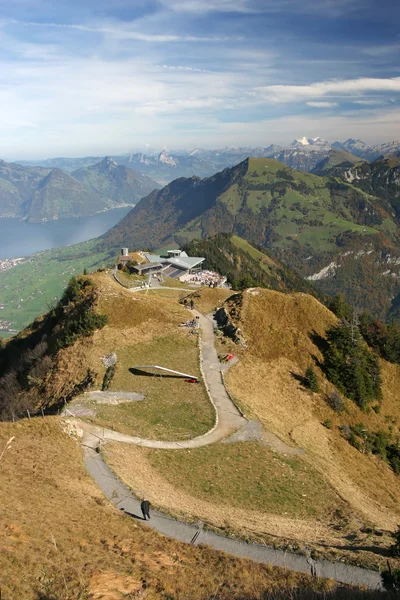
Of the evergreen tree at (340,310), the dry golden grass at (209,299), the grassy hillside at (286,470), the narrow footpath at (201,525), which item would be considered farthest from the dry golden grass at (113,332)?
the evergreen tree at (340,310)

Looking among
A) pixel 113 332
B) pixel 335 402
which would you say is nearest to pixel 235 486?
pixel 335 402

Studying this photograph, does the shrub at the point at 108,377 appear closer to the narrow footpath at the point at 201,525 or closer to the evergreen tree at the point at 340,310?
the narrow footpath at the point at 201,525

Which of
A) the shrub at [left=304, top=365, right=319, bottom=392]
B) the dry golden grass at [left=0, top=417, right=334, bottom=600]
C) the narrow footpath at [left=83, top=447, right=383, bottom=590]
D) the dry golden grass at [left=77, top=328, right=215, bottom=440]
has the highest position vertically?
the dry golden grass at [left=0, top=417, right=334, bottom=600]

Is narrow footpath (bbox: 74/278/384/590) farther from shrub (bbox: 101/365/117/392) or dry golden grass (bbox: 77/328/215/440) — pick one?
shrub (bbox: 101/365/117/392)

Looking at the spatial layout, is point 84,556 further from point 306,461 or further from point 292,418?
point 292,418

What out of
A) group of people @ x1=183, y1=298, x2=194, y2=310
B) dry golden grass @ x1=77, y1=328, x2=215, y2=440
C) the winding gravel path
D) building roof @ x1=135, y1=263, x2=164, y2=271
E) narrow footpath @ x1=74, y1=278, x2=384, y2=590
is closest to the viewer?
narrow footpath @ x1=74, y1=278, x2=384, y2=590

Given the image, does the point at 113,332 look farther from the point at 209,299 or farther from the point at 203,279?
the point at 203,279

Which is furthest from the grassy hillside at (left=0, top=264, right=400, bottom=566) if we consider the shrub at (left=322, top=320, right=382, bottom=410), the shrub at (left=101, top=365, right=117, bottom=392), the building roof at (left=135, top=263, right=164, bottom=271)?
the building roof at (left=135, top=263, right=164, bottom=271)
